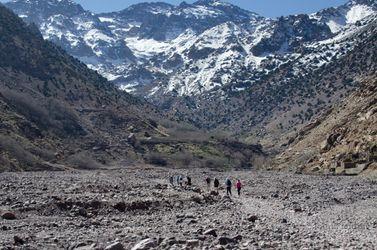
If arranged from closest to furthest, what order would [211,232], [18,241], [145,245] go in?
[145,245] < [18,241] < [211,232]

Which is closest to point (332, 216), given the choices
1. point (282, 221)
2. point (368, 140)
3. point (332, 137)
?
point (282, 221)

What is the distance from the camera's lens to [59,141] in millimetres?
163625

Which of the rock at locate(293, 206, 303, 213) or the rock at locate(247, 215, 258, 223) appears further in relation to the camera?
the rock at locate(293, 206, 303, 213)

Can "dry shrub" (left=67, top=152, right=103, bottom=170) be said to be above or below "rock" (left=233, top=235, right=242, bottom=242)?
A: above

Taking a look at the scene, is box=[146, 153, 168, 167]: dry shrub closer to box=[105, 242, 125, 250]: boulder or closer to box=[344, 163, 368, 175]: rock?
box=[344, 163, 368, 175]: rock

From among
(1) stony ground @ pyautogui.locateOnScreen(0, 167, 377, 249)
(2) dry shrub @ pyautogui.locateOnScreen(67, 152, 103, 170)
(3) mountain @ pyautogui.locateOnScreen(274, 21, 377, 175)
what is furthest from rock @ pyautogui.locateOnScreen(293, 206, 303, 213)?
(2) dry shrub @ pyautogui.locateOnScreen(67, 152, 103, 170)

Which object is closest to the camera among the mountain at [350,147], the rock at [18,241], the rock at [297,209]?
the rock at [18,241]

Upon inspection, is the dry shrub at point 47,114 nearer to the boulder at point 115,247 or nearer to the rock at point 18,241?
the rock at point 18,241

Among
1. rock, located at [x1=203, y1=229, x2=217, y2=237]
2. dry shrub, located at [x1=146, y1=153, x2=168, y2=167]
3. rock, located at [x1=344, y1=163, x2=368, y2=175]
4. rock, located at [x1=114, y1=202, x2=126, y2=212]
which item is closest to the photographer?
rock, located at [x1=203, y1=229, x2=217, y2=237]

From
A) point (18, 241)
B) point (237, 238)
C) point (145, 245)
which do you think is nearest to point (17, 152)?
point (18, 241)

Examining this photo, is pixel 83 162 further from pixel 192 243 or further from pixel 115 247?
pixel 115 247

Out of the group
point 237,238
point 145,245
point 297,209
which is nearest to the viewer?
point 145,245

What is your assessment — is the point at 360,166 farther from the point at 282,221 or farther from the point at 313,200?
the point at 282,221

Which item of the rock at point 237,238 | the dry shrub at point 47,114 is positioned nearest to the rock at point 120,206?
the rock at point 237,238
